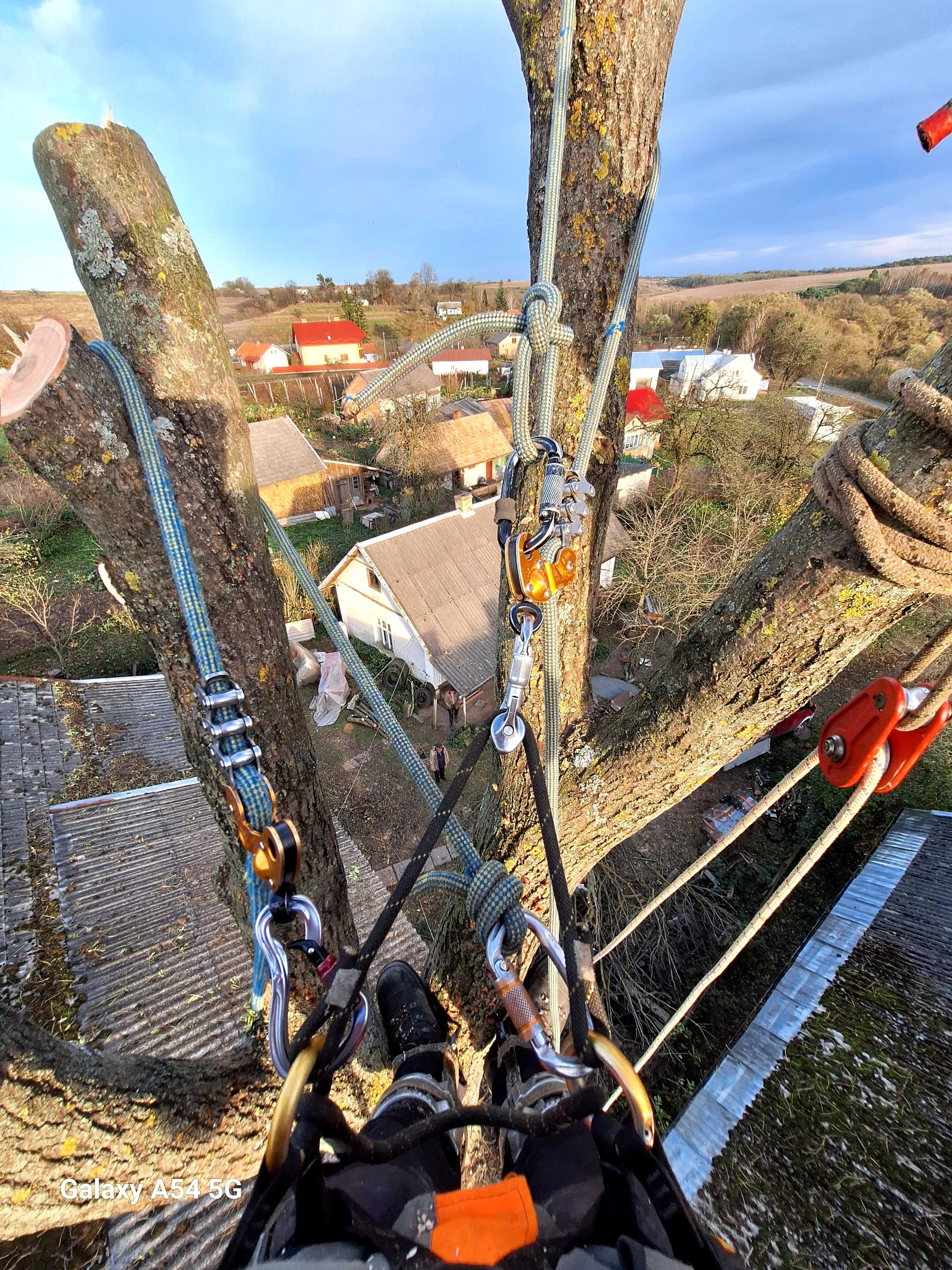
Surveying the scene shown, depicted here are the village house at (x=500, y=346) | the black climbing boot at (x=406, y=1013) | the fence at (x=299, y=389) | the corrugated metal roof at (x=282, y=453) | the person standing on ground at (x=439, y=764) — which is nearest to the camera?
the black climbing boot at (x=406, y=1013)

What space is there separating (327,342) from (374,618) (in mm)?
42795

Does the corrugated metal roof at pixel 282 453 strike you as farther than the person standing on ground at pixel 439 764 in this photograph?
Yes

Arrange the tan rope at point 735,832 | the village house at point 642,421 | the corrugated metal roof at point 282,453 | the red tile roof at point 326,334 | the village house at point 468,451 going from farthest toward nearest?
the red tile roof at point 326,334
the village house at point 468,451
the village house at point 642,421
the corrugated metal roof at point 282,453
the tan rope at point 735,832

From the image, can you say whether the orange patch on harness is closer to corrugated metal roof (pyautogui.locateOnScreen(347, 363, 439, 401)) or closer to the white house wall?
the white house wall

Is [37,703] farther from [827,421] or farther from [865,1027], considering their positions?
[827,421]

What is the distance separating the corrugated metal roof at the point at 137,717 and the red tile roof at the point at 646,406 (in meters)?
21.1

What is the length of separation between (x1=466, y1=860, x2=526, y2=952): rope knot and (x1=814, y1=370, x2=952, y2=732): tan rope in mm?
990

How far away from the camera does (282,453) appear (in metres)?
22.9

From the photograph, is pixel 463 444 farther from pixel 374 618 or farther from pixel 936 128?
pixel 936 128

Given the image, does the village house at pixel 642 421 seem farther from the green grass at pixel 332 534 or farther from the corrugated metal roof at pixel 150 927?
the corrugated metal roof at pixel 150 927

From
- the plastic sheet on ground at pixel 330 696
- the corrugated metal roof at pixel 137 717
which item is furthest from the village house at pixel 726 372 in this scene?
the corrugated metal roof at pixel 137 717

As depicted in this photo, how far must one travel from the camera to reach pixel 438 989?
219 cm

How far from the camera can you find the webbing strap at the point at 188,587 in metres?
1.20

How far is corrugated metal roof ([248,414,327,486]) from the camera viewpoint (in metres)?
22.0
